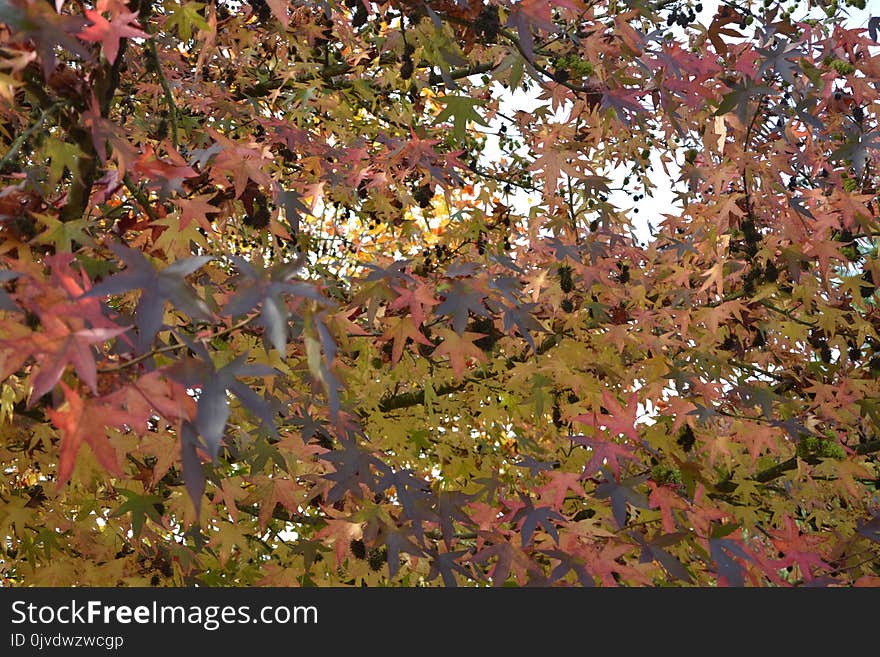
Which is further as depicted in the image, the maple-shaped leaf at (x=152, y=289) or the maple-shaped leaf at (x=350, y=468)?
the maple-shaped leaf at (x=350, y=468)

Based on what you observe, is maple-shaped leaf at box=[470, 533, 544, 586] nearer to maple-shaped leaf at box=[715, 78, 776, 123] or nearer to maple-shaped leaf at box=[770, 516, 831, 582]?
maple-shaped leaf at box=[770, 516, 831, 582]

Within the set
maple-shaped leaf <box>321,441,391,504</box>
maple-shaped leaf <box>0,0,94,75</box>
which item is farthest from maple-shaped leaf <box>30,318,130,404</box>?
maple-shaped leaf <box>321,441,391,504</box>

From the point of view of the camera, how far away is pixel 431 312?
3.03m

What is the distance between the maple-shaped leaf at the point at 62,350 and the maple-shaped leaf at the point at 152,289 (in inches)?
2.8

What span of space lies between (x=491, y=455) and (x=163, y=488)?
2.11m

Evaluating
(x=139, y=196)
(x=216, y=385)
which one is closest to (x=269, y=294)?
(x=216, y=385)

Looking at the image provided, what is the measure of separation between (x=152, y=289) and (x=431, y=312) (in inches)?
56.8

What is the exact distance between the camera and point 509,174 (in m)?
5.70

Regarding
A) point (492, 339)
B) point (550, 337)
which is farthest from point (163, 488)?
point (550, 337)

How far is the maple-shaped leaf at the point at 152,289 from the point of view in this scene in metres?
1.68

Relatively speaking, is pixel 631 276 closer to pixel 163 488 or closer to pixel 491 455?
pixel 491 455

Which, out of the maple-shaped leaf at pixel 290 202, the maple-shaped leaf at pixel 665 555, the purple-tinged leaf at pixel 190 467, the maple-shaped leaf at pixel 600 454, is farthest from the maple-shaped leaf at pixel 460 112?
the purple-tinged leaf at pixel 190 467

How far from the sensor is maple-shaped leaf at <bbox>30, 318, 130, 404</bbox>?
1.59m

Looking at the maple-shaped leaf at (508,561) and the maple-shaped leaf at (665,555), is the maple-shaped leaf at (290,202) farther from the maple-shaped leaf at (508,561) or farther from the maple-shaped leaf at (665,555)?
the maple-shaped leaf at (665,555)
